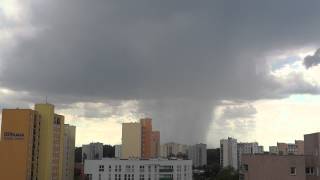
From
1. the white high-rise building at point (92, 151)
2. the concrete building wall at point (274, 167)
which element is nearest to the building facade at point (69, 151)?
the white high-rise building at point (92, 151)

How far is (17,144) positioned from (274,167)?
46.0m

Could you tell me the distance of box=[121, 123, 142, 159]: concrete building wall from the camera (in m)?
104

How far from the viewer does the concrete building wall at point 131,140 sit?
10388 cm

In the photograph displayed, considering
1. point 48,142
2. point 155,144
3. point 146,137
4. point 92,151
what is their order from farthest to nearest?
point 92,151 < point 155,144 < point 146,137 < point 48,142

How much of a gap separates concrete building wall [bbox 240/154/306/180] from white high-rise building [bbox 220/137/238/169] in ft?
319

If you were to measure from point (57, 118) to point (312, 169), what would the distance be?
53.7m

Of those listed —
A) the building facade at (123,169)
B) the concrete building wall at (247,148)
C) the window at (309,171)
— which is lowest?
the building facade at (123,169)

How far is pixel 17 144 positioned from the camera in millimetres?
65312

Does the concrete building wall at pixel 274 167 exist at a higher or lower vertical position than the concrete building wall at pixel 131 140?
lower

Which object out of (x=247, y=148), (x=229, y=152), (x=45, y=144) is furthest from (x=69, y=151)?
(x=247, y=148)

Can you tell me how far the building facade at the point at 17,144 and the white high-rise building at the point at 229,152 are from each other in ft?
233

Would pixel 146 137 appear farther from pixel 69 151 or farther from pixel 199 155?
pixel 199 155

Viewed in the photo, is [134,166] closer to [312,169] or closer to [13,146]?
[13,146]

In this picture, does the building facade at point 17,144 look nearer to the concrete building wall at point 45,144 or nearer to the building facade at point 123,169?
the concrete building wall at point 45,144
